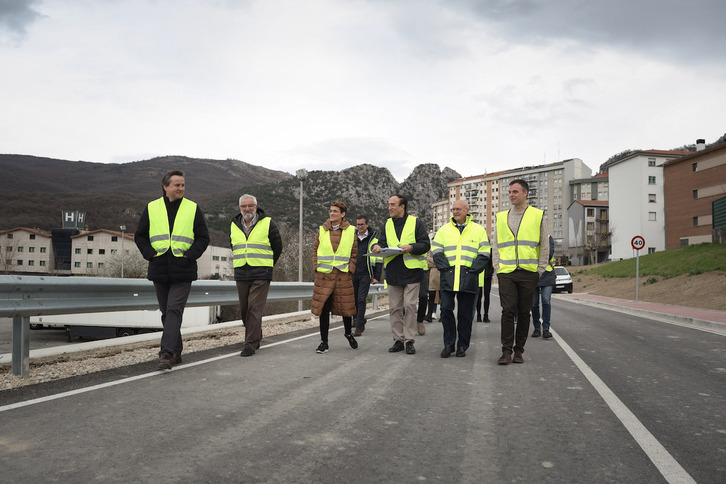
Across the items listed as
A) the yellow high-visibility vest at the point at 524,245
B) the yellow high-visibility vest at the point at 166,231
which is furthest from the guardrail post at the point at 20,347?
the yellow high-visibility vest at the point at 524,245

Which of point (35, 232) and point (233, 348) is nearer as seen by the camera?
point (233, 348)

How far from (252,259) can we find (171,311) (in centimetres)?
138

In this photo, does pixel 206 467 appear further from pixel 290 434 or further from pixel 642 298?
pixel 642 298

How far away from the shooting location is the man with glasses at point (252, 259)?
6.95m

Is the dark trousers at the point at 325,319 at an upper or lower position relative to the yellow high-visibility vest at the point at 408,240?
lower

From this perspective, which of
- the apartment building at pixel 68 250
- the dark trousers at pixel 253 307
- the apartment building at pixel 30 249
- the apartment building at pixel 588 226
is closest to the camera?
the dark trousers at pixel 253 307

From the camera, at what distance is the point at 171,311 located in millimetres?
5898

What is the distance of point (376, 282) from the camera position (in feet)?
28.3

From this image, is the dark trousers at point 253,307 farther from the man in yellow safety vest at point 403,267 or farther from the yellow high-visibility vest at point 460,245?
the yellow high-visibility vest at point 460,245

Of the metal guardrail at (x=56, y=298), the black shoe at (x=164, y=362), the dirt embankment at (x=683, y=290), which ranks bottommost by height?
the dirt embankment at (x=683, y=290)

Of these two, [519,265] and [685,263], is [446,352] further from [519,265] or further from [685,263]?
[685,263]

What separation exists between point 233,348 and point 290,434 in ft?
14.1

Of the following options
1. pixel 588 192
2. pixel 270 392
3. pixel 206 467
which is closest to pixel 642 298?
pixel 270 392

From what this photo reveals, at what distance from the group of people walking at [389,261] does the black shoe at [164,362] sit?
0.01 metres
